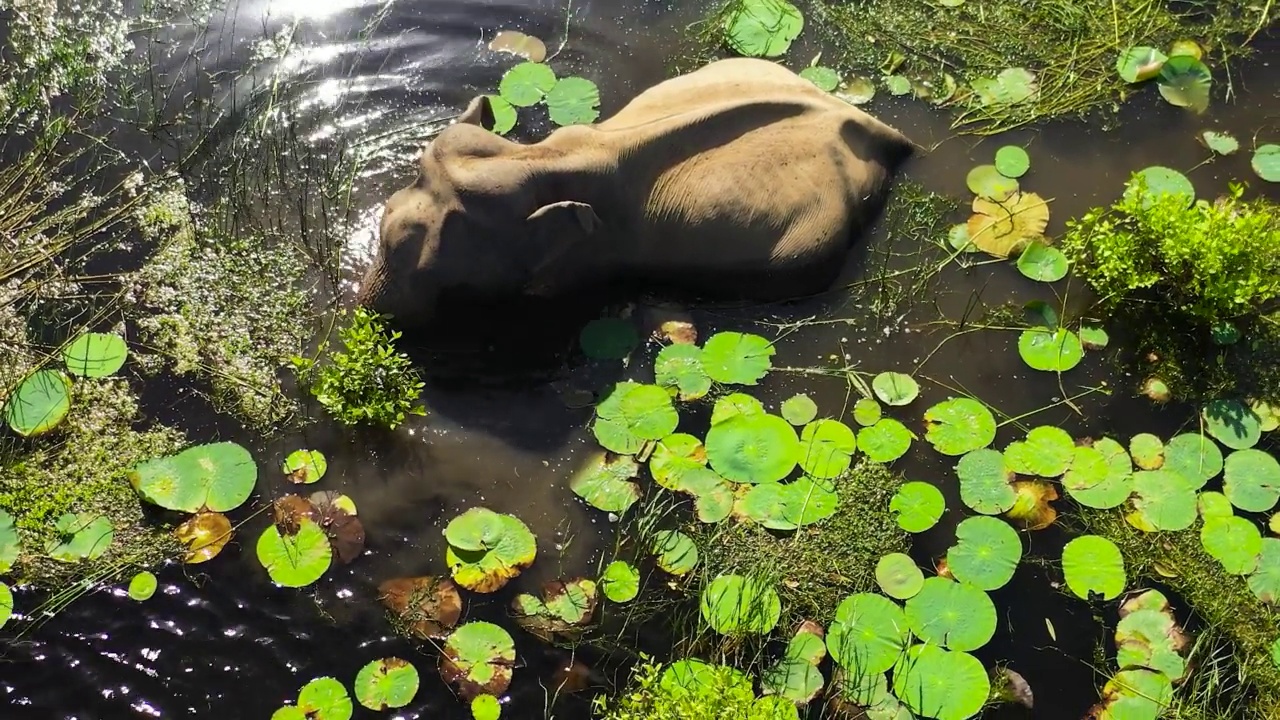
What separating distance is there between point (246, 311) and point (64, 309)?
1.16 metres

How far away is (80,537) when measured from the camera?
6215 millimetres

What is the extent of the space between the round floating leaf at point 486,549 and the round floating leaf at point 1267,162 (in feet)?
19.9

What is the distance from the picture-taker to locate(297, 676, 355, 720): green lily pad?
5789 mm

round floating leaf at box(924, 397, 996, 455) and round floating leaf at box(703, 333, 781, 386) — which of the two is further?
round floating leaf at box(703, 333, 781, 386)

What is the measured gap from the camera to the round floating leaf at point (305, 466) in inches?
257

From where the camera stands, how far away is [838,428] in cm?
678

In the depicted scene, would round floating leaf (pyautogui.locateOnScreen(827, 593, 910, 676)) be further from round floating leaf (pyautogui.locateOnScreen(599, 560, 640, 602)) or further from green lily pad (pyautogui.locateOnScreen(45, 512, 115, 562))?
green lily pad (pyautogui.locateOnScreen(45, 512, 115, 562))

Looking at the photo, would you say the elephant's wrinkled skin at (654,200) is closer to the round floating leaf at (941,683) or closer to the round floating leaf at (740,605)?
the round floating leaf at (740,605)

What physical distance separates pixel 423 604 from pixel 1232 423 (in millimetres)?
5230

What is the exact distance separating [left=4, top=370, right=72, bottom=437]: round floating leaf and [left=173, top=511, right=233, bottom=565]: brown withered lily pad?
1.13m

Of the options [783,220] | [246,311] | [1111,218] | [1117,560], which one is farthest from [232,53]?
[1117,560]

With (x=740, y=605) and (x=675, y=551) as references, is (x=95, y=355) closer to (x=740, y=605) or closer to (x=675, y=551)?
(x=675, y=551)

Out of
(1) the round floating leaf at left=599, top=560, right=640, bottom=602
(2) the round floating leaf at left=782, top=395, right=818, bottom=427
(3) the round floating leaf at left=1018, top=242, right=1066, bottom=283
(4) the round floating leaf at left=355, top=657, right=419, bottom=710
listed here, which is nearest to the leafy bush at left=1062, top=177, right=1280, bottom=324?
(3) the round floating leaf at left=1018, top=242, right=1066, bottom=283

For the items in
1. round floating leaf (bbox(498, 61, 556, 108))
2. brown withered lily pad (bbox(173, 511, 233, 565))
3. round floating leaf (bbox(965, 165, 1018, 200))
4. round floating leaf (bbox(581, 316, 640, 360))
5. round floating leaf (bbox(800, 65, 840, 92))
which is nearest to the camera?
brown withered lily pad (bbox(173, 511, 233, 565))
